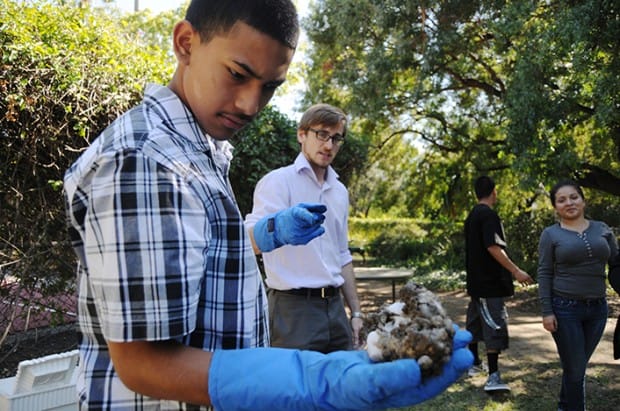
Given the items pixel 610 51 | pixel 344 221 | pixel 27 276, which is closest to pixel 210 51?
pixel 344 221

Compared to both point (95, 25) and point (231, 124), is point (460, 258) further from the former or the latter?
point (231, 124)

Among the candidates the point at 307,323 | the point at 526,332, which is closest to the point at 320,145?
the point at 307,323

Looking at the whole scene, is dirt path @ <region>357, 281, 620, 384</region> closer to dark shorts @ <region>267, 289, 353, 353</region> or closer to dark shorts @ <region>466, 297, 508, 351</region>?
dark shorts @ <region>466, 297, 508, 351</region>

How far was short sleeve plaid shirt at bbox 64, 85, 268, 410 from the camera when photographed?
93cm

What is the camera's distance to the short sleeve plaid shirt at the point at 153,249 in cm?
93

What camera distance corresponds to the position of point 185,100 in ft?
4.19

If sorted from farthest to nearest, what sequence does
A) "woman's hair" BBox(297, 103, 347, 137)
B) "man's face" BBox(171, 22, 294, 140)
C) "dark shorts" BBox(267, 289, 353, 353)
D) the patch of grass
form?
the patch of grass, "woman's hair" BBox(297, 103, 347, 137), "dark shorts" BBox(267, 289, 353, 353), "man's face" BBox(171, 22, 294, 140)

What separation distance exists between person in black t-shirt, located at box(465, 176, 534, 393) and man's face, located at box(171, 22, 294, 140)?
394 centimetres

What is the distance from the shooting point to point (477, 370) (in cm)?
534

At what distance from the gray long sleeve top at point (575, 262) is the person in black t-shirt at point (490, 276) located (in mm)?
Result: 573

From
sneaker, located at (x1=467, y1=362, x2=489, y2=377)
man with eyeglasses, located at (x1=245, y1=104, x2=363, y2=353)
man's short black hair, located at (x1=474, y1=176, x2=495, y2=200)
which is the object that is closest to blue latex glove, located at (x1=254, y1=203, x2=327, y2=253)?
man with eyeglasses, located at (x1=245, y1=104, x2=363, y2=353)

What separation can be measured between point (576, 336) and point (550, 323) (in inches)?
7.8

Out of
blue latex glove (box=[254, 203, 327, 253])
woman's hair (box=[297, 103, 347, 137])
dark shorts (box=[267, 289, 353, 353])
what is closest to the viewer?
blue latex glove (box=[254, 203, 327, 253])

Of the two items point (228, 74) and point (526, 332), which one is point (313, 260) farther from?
point (526, 332)
